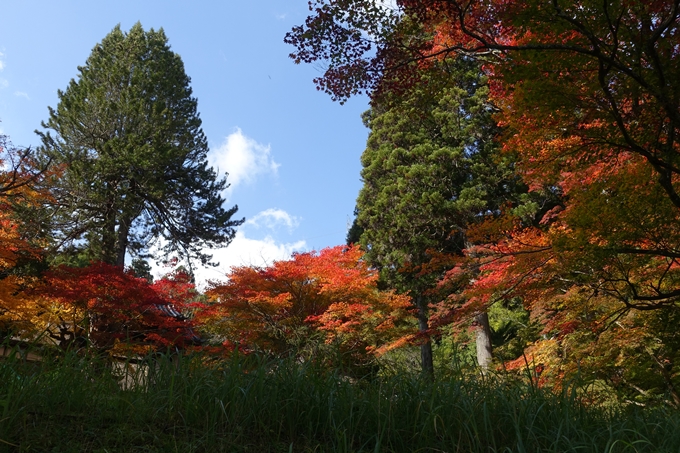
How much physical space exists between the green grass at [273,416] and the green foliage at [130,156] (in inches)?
635

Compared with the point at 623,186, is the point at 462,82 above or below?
above

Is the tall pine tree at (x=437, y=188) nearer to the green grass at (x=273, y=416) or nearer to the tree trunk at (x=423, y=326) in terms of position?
the tree trunk at (x=423, y=326)

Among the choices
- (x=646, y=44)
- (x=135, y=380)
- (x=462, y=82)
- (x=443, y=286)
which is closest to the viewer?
(x=135, y=380)

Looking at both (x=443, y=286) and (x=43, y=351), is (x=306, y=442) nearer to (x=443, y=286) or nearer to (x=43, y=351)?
(x=43, y=351)

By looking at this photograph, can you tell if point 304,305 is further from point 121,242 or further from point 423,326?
point 121,242

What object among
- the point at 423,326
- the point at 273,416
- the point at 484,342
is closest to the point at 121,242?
the point at 423,326

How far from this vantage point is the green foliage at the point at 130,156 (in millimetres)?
17797

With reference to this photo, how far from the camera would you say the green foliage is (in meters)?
17.8

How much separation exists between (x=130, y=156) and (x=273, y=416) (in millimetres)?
17169

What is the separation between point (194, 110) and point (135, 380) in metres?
21.0

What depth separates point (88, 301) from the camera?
874cm

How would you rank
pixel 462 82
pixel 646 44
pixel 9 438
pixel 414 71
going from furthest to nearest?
pixel 462 82, pixel 414 71, pixel 646 44, pixel 9 438

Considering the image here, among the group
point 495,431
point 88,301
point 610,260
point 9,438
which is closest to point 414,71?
point 610,260

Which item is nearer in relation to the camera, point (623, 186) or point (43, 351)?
point (43, 351)
